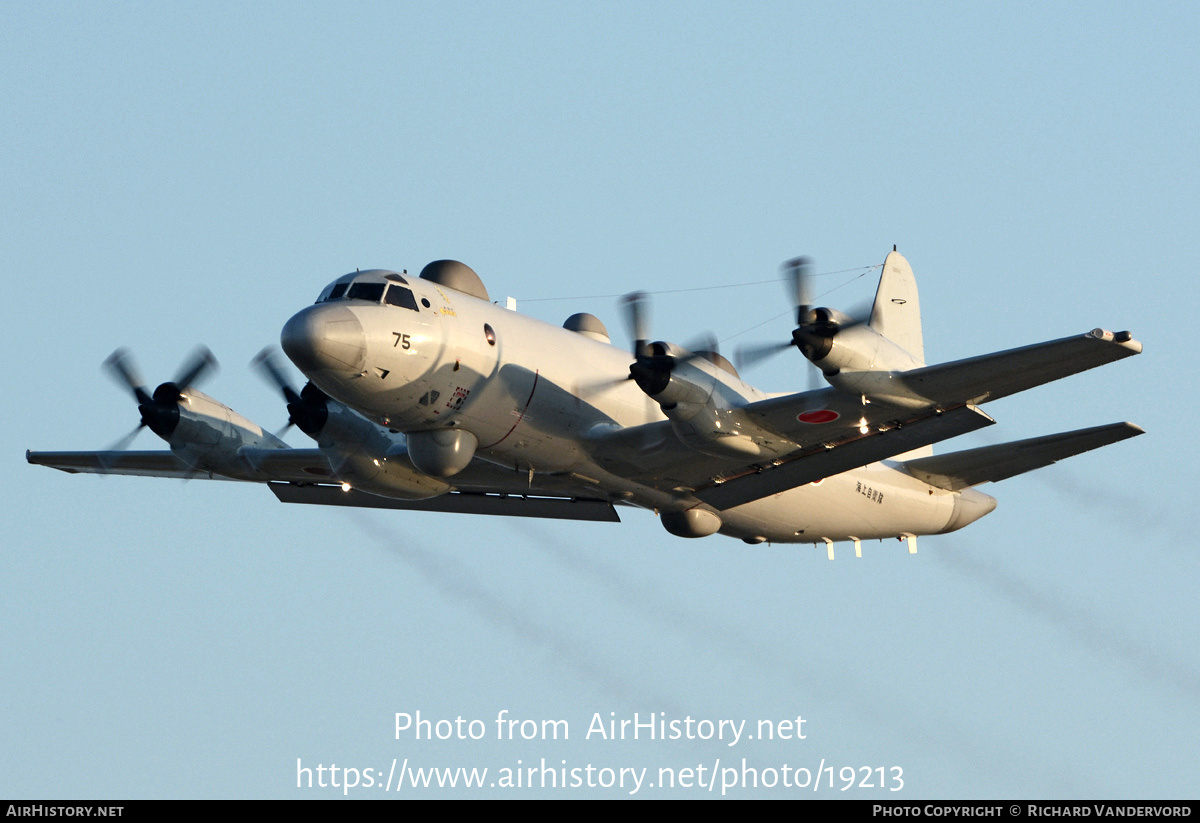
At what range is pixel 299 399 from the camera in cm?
2817

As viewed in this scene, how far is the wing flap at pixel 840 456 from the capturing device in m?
24.6

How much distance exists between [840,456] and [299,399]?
9967 mm

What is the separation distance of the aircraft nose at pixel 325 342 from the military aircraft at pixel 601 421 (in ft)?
0.09

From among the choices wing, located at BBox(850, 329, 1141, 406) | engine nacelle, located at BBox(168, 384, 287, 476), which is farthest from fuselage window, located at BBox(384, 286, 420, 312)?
wing, located at BBox(850, 329, 1141, 406)

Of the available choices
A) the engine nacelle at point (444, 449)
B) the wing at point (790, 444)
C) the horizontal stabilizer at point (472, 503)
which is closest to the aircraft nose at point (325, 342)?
the engine nacelle at point (444, 449)

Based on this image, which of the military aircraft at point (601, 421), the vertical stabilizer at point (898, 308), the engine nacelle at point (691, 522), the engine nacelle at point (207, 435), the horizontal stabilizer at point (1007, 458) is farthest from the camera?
the vertical stabilizer at point (898, 308)

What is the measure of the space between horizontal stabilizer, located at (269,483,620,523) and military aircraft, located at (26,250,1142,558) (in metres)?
0.04

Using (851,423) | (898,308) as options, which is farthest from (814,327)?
(898,308)

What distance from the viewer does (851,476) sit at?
1144 inches

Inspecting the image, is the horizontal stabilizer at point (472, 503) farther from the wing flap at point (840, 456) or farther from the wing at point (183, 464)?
the wing flap at point (840, 456)

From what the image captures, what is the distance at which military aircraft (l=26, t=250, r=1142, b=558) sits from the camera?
2377cm

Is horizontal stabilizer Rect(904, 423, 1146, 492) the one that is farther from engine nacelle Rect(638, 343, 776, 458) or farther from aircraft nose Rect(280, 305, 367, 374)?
aircraft nose Rect(280, 305, 367, 374)
